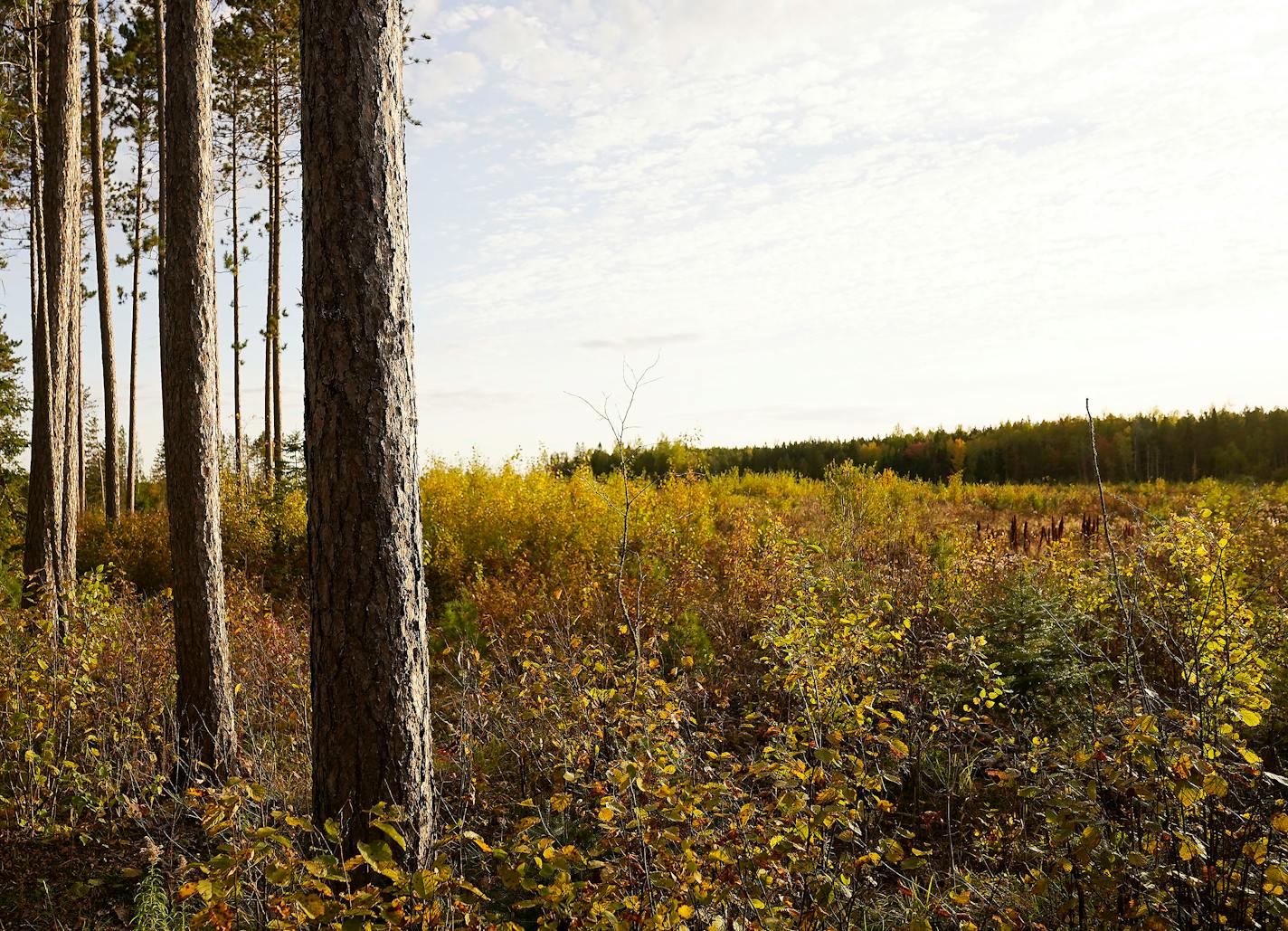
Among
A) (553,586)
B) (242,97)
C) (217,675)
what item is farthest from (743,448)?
(217,675)

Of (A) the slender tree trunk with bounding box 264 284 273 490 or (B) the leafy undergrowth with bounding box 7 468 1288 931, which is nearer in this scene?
(B) the leafy undergrowth with bounding box 7 468 1288 931

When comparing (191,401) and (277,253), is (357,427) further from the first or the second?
(277,253)

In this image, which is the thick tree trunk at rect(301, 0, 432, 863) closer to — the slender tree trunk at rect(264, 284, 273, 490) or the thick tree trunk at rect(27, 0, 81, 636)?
the thick tree trunk at rect(27, 0, 81, 636)

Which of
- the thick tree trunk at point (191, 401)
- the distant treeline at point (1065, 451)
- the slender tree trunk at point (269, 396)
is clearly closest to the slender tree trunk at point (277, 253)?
the slender tree trunk at point (269, 396)

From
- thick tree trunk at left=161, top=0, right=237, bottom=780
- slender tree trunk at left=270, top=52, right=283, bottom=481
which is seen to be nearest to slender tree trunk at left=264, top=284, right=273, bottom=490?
slender tree trunk at left=270, top=52, right=283, bottom=481

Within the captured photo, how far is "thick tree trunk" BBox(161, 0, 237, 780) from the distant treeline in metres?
11.3

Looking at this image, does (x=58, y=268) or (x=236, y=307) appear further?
(x=236, y=307)

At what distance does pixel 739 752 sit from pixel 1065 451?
19.7 meters

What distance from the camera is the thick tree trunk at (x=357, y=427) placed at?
9.17ft

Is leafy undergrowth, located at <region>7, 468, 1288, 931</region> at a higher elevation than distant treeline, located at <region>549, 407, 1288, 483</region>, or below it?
below

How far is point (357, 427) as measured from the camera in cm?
279

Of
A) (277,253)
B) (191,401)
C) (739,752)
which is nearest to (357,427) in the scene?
(191,401)

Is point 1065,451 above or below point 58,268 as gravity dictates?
below

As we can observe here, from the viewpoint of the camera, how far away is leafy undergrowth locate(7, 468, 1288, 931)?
2.46 metres
